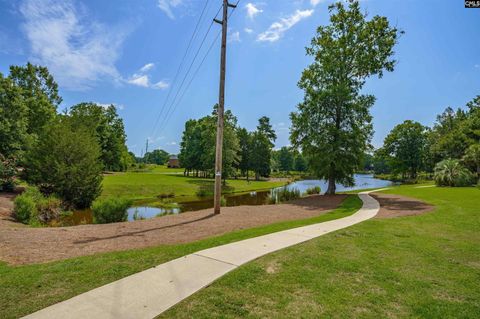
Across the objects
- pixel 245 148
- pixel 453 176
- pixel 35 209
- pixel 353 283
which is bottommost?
pixel 35 209

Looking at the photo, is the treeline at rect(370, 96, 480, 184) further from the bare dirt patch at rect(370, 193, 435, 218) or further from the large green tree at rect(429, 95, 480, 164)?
the bare dirt patch at rect(370, 193, 435, 218)

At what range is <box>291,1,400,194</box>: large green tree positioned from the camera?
69.5 feet

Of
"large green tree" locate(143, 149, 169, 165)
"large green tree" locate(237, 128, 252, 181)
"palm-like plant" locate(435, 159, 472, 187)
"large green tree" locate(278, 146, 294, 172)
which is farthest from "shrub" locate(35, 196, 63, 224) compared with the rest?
"large green tree" locate(143, 149, 169, 165)

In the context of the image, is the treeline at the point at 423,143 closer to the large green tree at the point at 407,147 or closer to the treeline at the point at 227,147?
the large green tree at the point at 407,147

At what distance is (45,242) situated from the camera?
6621mm

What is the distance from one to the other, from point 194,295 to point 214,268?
3.46 feet

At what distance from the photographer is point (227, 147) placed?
117ft

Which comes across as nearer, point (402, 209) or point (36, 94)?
point (402, 209)

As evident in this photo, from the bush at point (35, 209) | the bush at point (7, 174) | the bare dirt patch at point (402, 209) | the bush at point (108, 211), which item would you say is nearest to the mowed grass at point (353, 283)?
the bare dirt patch at point (402, 209)

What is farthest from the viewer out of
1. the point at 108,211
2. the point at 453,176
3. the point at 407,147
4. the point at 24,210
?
the point at 407,147

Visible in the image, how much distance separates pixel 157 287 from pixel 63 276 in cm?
171

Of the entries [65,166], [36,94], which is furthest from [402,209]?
[36,94]

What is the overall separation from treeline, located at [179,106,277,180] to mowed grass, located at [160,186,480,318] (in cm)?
2975

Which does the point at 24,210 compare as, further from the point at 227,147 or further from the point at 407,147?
the point at 407,147
